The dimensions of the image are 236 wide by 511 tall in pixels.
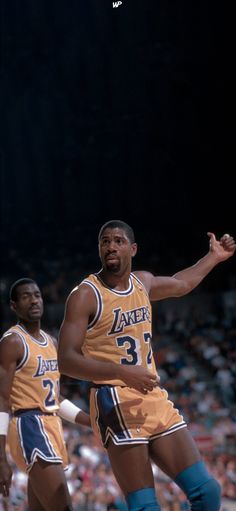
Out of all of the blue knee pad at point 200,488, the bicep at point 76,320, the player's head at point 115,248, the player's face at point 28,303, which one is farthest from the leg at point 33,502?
the player's head at point 115,248

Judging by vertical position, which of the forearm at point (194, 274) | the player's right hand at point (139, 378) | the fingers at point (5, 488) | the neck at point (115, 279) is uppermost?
the forearm at point (194, 274)

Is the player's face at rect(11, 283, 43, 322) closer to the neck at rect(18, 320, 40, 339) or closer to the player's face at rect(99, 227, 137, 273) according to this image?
Answer: the neck at rect(18, 320, 40, 339)

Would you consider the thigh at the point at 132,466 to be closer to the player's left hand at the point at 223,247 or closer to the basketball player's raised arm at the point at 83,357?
the basketball player's raised arm at the point at 83,357

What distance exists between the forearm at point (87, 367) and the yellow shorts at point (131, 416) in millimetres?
267

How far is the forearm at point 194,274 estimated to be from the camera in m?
6.18

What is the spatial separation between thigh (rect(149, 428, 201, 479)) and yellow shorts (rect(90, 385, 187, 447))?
4cm

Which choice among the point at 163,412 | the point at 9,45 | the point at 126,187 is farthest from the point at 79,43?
the point at 163,412

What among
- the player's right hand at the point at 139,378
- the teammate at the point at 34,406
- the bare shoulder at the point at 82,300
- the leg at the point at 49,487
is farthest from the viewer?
the teammate at the point at 34,406

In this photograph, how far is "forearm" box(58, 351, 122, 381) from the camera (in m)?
5.18

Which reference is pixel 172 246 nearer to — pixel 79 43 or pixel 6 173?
pixel 6 173

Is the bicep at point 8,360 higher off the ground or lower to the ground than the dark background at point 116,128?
lower

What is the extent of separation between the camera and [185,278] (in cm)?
620

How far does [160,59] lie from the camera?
45.8ft

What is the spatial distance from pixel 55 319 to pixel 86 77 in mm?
6886
